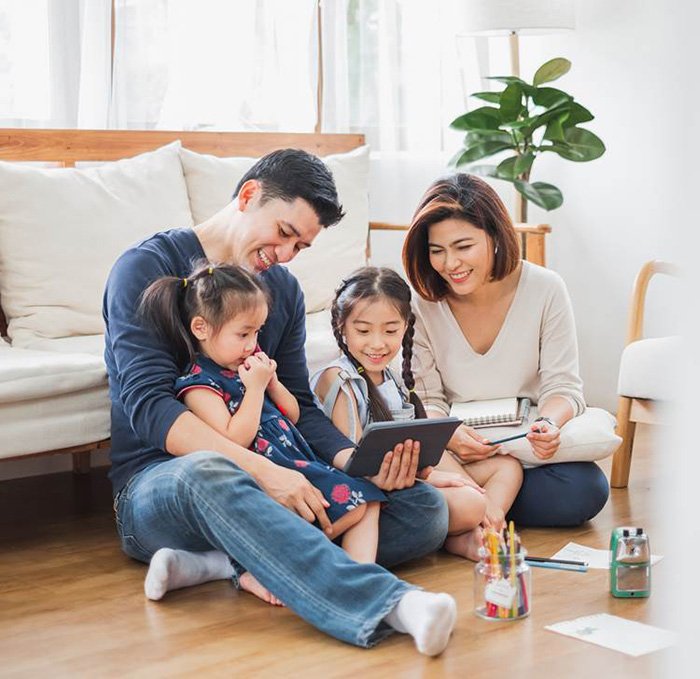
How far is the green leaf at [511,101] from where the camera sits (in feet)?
11.8

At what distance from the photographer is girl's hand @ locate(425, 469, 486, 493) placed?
2.17m

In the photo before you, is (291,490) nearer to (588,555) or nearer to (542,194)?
(588,555)

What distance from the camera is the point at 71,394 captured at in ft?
7.33

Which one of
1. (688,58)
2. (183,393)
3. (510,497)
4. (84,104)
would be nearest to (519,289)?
(510,497)

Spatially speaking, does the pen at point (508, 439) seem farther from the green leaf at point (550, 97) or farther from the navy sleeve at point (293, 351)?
the green leaf at point (550, 97)

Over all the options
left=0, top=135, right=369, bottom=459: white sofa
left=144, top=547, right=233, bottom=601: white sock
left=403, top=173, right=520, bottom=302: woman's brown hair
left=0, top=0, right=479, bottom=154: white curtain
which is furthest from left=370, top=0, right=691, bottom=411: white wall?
left=144, top=547, right=233, bottom=601: white sock

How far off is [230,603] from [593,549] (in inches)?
31.1

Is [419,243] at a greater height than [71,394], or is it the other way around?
[419,243]

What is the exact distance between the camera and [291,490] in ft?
6.05

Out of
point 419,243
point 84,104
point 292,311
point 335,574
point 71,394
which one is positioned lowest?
point 335,574

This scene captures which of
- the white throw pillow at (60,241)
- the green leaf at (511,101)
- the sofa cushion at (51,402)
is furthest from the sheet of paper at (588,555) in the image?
the green leaf at (511,101)

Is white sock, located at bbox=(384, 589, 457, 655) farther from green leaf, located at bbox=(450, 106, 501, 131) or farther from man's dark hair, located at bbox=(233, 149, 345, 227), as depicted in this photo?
green leaf, located at bbox=(450, 106, 501, 131)

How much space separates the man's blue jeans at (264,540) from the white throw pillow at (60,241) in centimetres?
88

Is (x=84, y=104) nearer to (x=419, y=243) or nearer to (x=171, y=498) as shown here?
(x=419, y=243)
